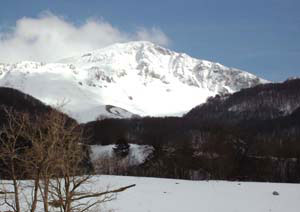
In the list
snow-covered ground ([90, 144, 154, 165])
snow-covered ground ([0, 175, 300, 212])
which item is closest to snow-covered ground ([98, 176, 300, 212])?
snow-covered ground ([0, 175, 300, 212])

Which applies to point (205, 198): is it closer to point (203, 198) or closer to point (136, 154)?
point (203, 198)

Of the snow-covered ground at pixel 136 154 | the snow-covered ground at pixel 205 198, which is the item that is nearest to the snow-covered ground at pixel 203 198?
the snow-covered ground at pixel 205 198

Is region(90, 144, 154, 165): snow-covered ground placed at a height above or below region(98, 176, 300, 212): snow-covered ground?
above

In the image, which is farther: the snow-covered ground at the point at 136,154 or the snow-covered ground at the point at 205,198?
the snow-covered ground at the point at 136,154

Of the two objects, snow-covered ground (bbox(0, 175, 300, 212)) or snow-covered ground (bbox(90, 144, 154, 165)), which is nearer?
snow-covered ground (bbox(0, 175, 300, 212))

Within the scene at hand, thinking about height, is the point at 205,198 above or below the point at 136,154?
below

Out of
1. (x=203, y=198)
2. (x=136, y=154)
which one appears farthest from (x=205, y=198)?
(x=136, y=154)

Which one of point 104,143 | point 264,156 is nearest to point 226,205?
point 264,156

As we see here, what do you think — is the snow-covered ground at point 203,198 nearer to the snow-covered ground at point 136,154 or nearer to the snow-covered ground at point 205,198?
the snow-covered ground at point 205,198

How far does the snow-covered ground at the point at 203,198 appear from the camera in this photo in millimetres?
21266

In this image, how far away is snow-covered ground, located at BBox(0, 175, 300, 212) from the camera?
21.3m

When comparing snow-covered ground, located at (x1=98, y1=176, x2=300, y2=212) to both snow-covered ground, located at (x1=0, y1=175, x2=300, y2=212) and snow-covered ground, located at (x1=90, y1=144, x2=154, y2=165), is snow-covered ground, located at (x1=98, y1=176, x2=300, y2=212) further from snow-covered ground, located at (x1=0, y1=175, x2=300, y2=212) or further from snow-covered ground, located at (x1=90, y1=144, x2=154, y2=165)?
snow-covered ground, located at (x1=90, y1=144, x2=154, y2=165)

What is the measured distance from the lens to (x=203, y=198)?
24641 mm

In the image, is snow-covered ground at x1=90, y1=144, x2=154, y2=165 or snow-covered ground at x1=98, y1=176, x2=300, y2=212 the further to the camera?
snow-covered ground at x1=90, y1=144, x2=154, y2=165
